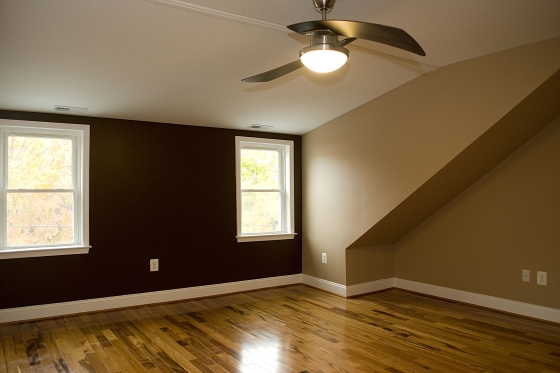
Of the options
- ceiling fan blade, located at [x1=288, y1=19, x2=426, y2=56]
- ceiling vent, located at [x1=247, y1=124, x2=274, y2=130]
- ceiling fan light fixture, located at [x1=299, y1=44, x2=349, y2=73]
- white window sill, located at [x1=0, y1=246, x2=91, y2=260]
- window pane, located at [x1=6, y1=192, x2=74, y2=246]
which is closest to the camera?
ceiling fan blade, located at [x1=288, y1=19, x2=426, y2=56]

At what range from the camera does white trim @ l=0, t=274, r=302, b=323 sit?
13.6 feet

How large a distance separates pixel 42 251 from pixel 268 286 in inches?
103

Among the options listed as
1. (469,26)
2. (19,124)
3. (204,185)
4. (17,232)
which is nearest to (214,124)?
(204,185)

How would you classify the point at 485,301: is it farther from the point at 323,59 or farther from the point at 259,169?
→ the point at 323,59

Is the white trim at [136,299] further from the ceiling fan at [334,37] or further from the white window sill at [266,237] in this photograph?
the ceiling fan at [334,37]

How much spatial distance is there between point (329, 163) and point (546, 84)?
2.52 m

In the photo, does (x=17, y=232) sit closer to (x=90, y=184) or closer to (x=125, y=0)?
(x=90, y=184)

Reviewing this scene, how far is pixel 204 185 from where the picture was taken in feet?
16.9

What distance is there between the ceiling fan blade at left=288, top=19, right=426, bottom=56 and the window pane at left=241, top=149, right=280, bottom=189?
137 inches

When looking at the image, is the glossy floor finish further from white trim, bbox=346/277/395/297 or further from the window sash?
the window sash

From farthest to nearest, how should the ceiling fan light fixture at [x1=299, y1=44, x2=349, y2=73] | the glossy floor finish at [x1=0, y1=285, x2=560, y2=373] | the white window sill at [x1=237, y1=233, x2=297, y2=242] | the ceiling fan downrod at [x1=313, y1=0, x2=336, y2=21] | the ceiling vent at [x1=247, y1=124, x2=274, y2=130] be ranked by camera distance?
the white window sill at [x1=237, y1=233, x2=297, y2=242]
the ceiling vent at [x1=247, y1=124, x2=274, y2=130]
the glossy floor finish at [x1=0, y1=285, x2=560, y2=373]
the ceiling fan downrod at [x1=313, y1=0, x2=336, y2=21]
the ceiling fan light fixture at [x1=299, y1=44, x2=349, y2=73]

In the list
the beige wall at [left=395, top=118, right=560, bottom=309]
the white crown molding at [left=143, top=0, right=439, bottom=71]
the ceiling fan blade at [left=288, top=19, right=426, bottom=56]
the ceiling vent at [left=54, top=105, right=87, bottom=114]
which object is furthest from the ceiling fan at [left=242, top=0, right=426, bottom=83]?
the ceiling vent at [left=54, top=105, right=87, bottom=114]

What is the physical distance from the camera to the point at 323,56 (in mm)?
2283

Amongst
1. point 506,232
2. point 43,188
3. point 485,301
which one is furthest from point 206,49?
point 485,301
